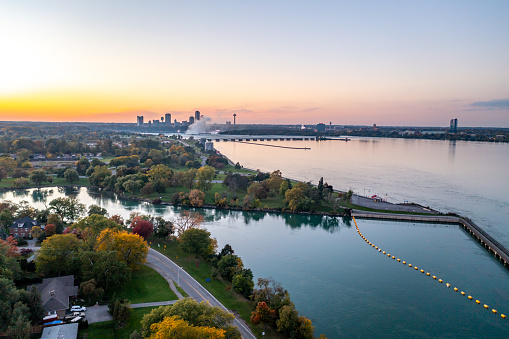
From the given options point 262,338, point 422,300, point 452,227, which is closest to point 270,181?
point 452,227

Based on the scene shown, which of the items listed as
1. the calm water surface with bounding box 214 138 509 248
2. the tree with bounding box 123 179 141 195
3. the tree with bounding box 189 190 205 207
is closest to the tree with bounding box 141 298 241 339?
the tree with bounding box 189 190 205 207

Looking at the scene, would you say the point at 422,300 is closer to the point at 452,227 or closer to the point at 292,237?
the point at 292,237

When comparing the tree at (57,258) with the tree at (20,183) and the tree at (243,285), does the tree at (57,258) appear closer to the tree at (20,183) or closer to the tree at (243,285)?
the tree at (243,285)

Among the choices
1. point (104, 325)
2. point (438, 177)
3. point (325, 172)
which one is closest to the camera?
point (104, 325)

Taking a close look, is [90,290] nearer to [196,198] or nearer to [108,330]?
[108,330]

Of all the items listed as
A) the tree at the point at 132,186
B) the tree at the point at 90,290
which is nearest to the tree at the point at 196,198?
the tree at the point at 132,186

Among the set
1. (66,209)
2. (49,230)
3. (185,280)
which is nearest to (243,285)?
(185,280)
